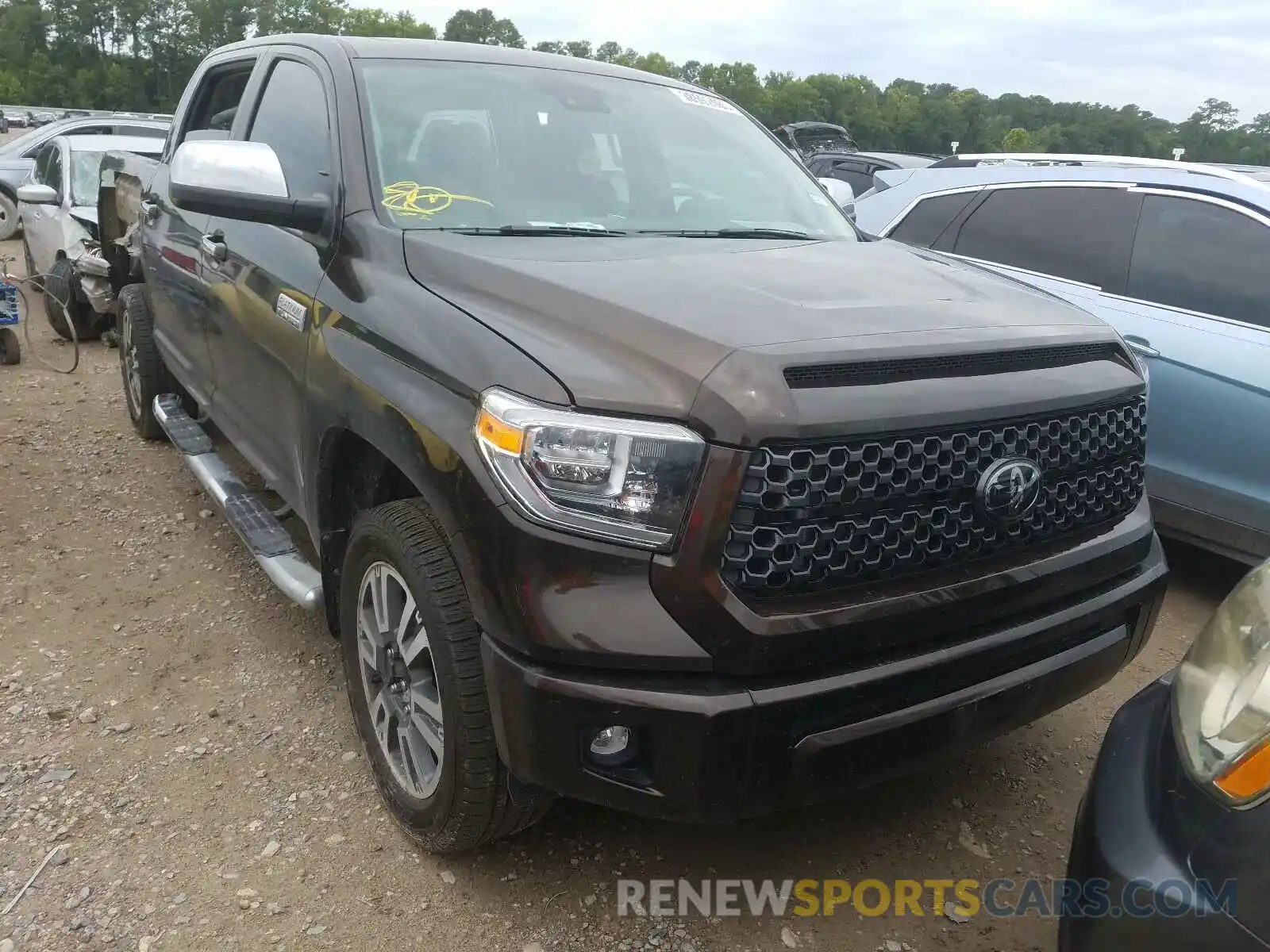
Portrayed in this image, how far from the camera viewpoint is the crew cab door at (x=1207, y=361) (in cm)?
390

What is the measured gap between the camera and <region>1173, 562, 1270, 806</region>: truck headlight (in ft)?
4.82

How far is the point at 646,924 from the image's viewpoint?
2342mm

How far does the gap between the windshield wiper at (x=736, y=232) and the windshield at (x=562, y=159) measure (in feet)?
0.04

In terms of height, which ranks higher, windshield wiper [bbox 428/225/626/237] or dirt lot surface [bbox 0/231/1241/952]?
windshield wiper [bbox 428/225/626/237]

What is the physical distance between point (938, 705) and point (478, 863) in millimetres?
1201

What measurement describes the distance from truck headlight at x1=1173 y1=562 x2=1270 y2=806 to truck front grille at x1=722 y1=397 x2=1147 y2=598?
45 centimetres

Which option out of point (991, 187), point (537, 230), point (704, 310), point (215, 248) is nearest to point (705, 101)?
point (537, 230)

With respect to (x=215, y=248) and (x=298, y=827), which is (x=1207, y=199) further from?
(x=298, y=827)

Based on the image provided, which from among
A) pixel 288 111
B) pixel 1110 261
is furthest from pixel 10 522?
pixel 1110 261

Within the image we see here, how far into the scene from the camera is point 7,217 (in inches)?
323

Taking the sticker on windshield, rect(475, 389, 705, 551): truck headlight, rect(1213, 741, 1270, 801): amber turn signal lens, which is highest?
the sticker on windshield

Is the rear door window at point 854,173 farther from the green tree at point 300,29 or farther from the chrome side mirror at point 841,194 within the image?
the green tree at point 300,29

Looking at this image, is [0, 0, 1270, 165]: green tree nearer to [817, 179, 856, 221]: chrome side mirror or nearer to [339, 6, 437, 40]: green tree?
[339, 6, 437, 40]: green tree

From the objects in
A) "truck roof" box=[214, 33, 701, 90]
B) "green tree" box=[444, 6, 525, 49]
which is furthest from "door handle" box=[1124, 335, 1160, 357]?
"green tree" box=[444, 6, 525, 49]
